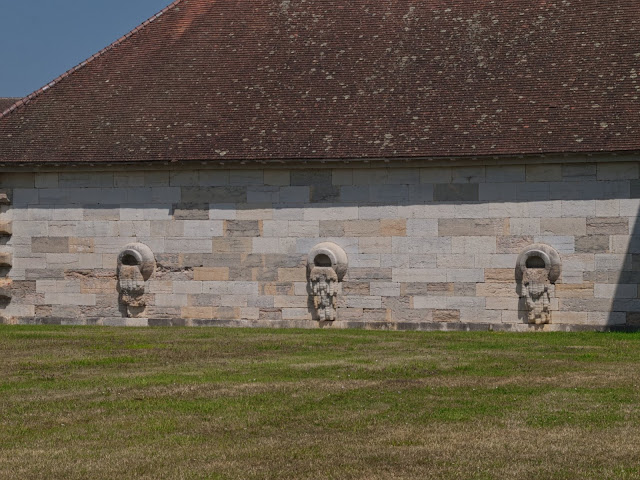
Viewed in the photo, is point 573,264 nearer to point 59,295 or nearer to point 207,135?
point 207,135

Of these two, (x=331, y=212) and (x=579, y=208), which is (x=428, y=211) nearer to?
(x=331, y=212)

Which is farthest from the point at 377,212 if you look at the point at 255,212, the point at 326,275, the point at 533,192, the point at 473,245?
the point at 533,192

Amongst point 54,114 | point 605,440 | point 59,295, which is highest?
point 54,114

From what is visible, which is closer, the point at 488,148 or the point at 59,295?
the point at 488,148

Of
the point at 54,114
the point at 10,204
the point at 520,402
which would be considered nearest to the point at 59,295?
the point at 10,204

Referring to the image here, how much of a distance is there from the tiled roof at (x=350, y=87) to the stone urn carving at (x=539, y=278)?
2019 mm

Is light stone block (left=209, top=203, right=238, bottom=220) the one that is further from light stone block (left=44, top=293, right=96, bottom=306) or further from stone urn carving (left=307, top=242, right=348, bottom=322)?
light stone block (left=44, top=293, right=96, bottom=306)

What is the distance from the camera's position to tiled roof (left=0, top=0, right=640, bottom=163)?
2361 cm

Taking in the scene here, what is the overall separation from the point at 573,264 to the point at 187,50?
1002 centimetres

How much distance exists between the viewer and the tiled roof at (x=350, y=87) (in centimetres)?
2361

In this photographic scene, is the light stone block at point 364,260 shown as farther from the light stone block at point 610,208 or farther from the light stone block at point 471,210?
the light stone block at point 610,208

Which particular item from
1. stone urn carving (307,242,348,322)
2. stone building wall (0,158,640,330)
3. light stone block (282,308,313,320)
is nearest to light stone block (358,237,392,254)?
stone building wall (0,158,640,330)

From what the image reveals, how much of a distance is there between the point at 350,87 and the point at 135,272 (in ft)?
19.6

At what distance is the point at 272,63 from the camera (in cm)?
2630
